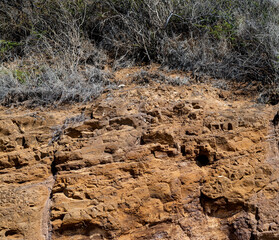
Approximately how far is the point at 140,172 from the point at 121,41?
219cm

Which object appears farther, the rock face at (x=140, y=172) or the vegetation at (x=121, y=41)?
the vegetation at (x=121, y=41)

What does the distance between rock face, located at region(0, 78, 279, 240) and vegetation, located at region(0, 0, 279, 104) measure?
1.66ft

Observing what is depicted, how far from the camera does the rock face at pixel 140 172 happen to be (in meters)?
2.43

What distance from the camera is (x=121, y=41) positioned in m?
4.02

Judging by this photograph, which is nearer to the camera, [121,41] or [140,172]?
[140,172]

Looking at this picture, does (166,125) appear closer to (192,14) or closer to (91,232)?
(91,232)

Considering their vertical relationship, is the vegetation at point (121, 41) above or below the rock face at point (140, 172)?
above

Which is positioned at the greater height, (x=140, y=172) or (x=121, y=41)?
(x=121, y=41)

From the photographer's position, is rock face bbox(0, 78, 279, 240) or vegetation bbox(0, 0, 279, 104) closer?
rock face bbox(0, 78, 279, 240)

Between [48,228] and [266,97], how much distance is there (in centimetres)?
266

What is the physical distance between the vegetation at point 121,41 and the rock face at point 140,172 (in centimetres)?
51

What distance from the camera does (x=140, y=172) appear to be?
8.35 feet

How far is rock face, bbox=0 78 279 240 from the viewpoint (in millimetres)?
2426

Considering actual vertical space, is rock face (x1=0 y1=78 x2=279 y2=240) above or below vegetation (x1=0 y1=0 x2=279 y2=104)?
below
